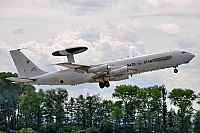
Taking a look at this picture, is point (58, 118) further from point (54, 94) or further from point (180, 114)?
point (180, 114)

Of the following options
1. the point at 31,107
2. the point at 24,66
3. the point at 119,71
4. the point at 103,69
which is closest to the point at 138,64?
the point at 119,71

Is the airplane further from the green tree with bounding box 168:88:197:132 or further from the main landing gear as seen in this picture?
the green tree with bounding box 168:88:197:132

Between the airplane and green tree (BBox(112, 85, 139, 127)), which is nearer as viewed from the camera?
the airplane

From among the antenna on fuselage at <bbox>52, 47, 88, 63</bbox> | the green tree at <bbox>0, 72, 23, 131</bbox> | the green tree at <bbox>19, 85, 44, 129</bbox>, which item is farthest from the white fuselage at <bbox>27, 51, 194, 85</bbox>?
the green tree at <bbox>0, 72, 23, 131</bbox>

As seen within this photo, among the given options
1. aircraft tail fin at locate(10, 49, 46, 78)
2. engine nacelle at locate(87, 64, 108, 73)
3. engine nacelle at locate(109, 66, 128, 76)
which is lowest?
engine nacelle at locate(109, 66, 128, 76)

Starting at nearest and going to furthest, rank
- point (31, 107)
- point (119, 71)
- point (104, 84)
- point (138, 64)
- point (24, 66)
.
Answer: point (138, 64) → point (119, 71) → point (104, 84) → point (24, 66) → point (31, 107)

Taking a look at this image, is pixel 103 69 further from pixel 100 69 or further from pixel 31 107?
pixel 31 107

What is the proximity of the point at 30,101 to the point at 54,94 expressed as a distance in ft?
25.8

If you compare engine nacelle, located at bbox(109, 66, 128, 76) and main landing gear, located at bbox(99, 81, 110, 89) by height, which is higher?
engine nacelle, located at bbox(109, 66, 128, 76)

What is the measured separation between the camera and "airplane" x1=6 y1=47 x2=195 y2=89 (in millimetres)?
117312

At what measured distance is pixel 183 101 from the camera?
643ft

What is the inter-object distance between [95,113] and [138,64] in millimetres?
79943

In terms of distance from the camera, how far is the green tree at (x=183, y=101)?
191 metres

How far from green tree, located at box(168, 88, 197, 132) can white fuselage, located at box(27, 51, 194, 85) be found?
71070 mm
